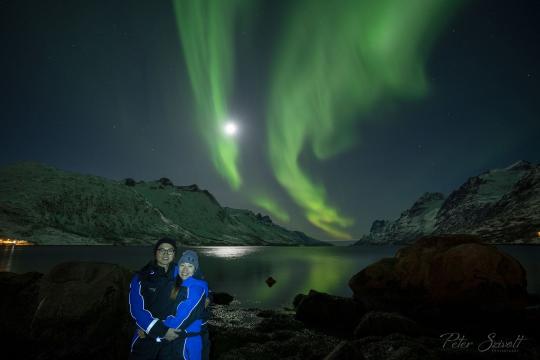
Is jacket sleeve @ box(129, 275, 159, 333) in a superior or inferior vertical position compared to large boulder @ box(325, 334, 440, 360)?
superior

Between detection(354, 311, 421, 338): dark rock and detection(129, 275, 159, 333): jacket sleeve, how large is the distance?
16096mm

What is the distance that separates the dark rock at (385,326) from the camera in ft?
58.9

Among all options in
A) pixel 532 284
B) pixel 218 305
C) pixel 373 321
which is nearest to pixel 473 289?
pixel 373 321

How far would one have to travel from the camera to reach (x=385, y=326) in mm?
18016

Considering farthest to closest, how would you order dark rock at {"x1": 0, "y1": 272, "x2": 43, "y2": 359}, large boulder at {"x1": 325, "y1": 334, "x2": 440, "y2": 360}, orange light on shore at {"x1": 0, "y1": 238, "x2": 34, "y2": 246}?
1. orange light on shore at {"x1": 0, "y1": 238, "x2": 34, "y2": 246}
2. dark rock at {"x1": 0, "y1": 272, "x2": 43, "y2": 359}
3. large boulder at {"x1": 325, "y1": 334, "x2": 440, "y2": 360}

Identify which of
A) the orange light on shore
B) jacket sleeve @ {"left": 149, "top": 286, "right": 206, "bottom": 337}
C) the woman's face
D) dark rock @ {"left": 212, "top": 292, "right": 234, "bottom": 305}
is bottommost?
dark rock @ {"left": 212, "top": 292, "right": 234, "bottom": 305}

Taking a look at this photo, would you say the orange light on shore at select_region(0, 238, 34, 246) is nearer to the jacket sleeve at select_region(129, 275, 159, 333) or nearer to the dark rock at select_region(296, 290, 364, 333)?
the dark rock at select_region(296, 290, 364, 333)

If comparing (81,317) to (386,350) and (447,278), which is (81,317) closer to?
(386,350)

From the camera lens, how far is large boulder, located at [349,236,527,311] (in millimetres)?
23469

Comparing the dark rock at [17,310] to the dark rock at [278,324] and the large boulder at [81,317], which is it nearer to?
the large boulder at [81,317]

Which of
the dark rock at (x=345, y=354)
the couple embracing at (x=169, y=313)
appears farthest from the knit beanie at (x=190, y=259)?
the dark rock at (x=345, y=354)

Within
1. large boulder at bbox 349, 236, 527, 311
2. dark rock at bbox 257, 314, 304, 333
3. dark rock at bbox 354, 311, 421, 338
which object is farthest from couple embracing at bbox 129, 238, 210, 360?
large boulder at bbox 349, 236, 527, 311

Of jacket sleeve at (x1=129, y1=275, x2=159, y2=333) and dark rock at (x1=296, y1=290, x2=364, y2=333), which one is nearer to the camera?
jacket sleeve at (x1=129, y1=275, x2=159, y2=333)

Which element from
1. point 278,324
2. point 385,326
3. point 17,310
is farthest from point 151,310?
point 278,324
